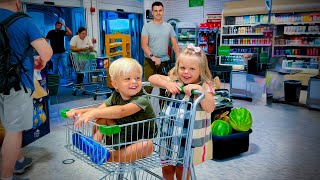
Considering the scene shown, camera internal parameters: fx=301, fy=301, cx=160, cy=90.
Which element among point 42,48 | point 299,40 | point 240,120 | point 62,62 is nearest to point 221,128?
Answer: point 240,120

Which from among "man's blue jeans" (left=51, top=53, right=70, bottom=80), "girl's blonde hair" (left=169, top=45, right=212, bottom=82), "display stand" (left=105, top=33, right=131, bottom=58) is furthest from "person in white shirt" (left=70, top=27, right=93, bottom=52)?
"girl's blonde hair" (left=169, top=45, right=212, bottom=82)

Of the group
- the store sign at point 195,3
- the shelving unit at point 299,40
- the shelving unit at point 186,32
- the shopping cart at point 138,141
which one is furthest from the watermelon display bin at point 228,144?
the store sign at point 195,3

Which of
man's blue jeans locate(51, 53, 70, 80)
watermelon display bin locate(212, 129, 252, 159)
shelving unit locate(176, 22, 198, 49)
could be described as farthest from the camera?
shelving unit locate(176, 22, 198, 49)

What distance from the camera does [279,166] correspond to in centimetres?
335

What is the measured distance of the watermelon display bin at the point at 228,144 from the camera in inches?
135

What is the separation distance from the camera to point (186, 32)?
11680 millimetres

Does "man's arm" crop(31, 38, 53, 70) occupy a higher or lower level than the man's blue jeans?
higher

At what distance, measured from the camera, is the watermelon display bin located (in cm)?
343

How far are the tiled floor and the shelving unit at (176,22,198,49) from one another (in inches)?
266

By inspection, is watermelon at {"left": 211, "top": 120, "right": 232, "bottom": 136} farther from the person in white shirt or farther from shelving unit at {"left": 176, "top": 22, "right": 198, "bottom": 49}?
shelving unit at {"left": 176, "top": 22, "right": 198, "bottom": 49}

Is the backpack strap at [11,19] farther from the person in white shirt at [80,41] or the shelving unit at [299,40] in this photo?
the shelving unit at [299,40]

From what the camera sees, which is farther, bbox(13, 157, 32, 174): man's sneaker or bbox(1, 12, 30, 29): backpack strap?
bbox(13, 157, 32, 174): man's sneaker

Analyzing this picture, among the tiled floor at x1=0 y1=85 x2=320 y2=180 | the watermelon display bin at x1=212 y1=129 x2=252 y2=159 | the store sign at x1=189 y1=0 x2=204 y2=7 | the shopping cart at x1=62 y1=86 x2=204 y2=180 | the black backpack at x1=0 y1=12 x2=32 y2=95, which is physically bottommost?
the tiled floor at x1=0 y1=85 x2=320 y2=180

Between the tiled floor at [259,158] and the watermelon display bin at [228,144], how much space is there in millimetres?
73
